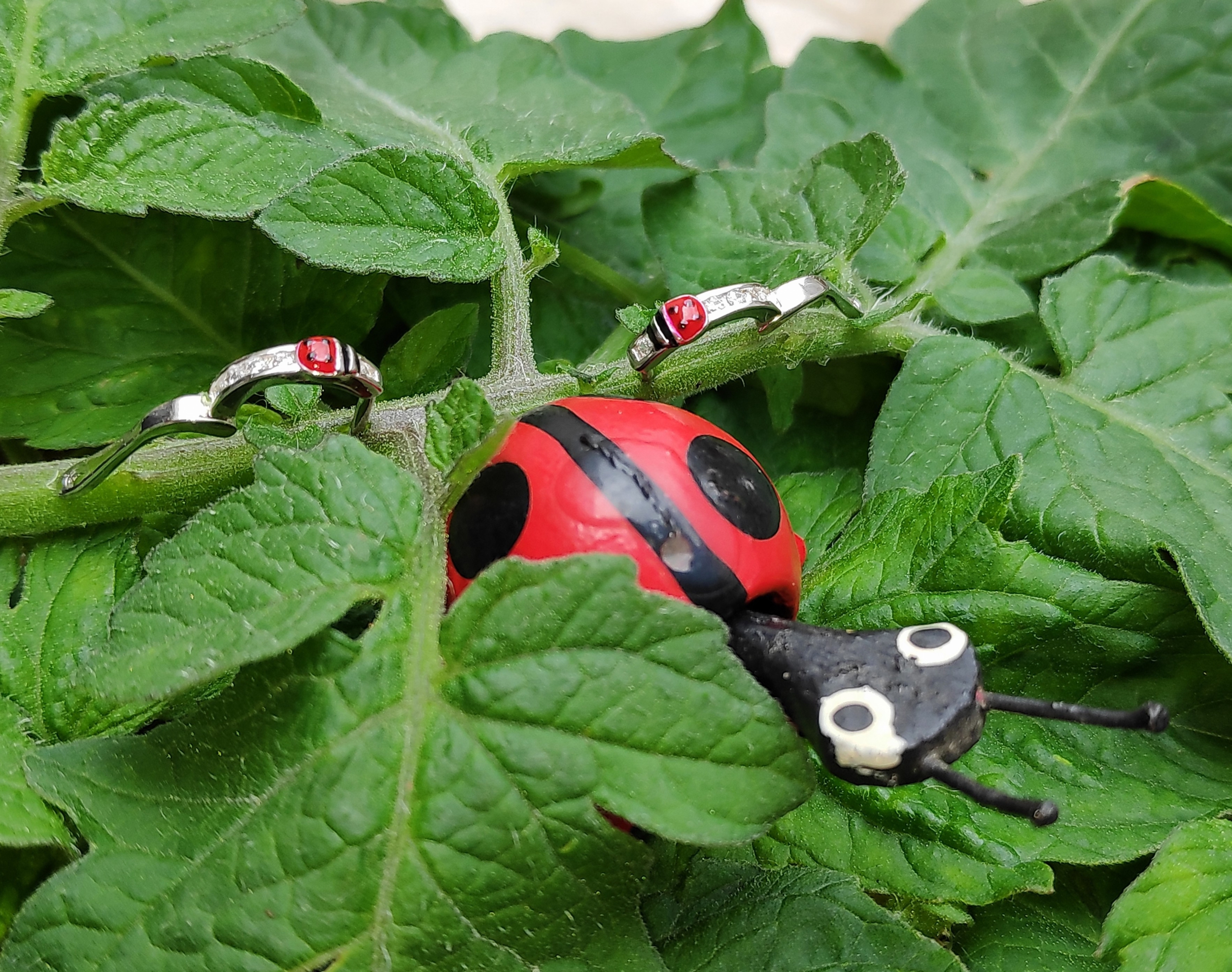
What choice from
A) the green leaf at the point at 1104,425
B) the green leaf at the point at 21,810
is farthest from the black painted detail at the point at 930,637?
the green leaf at the point at 21,810

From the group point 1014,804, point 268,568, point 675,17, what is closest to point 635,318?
point 268,568

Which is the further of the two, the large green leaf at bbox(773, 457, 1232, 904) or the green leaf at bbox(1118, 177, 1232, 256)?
the green leaf at bbox(1118, 177, 1232, 256)

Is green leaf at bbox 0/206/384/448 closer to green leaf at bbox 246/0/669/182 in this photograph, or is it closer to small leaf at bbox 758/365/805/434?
green leaf at bbox 246/0/669/182

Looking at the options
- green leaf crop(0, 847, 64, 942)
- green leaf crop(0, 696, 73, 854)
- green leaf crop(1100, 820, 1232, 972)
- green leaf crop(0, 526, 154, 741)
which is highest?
green leaf crop(0, 526, 154, 741)

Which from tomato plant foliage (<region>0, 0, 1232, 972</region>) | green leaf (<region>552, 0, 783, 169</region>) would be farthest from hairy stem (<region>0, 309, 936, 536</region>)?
green leaf (<region>552, 0, 783, 169</region>)

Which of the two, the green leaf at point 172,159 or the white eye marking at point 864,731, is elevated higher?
the green leaf at point 172,159

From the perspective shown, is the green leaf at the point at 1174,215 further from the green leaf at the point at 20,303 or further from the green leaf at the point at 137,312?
the green leaf at the point at 20,303

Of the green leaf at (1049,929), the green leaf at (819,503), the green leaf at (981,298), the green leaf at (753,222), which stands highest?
the green leaf at (753,222)
